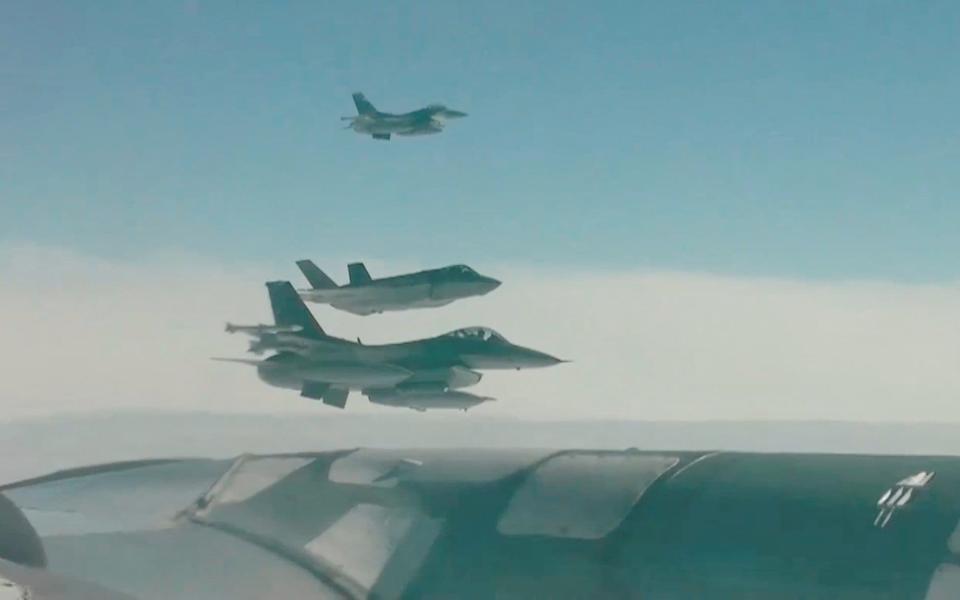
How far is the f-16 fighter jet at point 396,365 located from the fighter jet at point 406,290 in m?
0.99

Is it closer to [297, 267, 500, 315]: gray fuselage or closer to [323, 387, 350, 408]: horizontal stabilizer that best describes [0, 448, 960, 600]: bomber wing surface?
[323, 387, 350, 408]: horizontal stabilizer

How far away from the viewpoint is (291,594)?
859 centimetres

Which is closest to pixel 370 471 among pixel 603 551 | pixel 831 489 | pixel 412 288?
pixel 603 551

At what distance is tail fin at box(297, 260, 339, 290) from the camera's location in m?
27.6

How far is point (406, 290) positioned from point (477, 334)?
2.11m

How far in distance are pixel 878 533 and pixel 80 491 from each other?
825 cm

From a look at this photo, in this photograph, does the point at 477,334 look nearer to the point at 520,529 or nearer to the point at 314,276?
the point at 314,276

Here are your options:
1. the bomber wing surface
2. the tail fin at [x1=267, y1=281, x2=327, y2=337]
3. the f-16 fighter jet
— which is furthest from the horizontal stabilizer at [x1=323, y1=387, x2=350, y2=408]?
the bomber wing surface

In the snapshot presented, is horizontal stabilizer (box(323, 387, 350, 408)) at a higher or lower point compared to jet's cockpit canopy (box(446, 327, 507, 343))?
lower

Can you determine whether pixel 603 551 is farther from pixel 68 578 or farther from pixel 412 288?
pixel 412 288

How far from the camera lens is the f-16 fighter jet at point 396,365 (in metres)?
24.7

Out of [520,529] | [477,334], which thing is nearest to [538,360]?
[477,334]

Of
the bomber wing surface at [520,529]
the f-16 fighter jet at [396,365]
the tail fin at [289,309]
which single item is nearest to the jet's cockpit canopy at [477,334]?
the f-16 fighter jet at [396,365]

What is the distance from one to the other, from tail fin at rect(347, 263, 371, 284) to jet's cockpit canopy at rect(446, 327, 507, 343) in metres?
2.81
